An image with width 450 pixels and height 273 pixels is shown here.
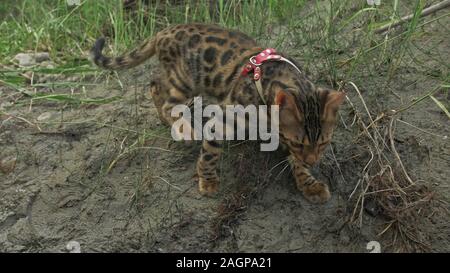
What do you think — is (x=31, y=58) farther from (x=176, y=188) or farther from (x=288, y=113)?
(x=288, y=113)

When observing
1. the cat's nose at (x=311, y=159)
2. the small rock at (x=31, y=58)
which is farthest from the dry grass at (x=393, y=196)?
the small rock at (x=31, y=58)

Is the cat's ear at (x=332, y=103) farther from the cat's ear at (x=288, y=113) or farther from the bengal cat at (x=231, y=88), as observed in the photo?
the cat's ear at (x=288, y=113)

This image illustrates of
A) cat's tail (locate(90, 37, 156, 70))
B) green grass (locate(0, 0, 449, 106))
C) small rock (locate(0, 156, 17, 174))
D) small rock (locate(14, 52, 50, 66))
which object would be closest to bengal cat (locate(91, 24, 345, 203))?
cat's tail (locate(90, 37, 156, 70))

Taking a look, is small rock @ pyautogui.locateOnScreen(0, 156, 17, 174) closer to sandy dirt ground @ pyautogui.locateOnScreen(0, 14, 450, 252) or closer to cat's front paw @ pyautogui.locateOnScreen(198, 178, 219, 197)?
sandy dirt ground @ pyautogui.locateOnScreen(0, 14, 450, 252)

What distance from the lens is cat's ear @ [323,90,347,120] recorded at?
333 centimetres

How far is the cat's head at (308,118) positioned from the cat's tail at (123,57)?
134 cm

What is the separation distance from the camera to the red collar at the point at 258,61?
367cm

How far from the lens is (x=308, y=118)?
11.0ft

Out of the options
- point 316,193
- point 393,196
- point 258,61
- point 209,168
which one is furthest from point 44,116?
point 393,196

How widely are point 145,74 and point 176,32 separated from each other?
35.9 inches

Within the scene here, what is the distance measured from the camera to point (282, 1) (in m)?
5.31

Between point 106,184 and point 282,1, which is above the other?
point 282,1
